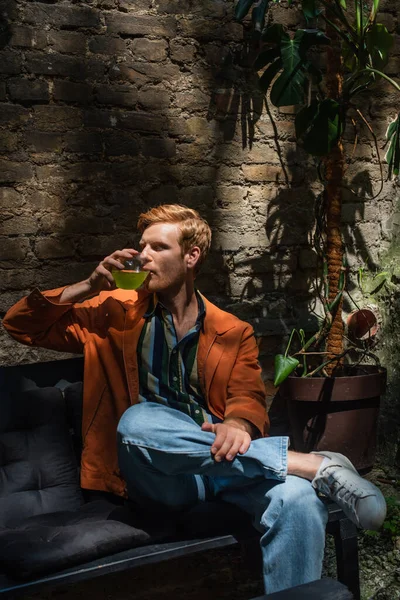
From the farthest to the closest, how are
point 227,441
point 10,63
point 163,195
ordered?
point 163,195 < point 10,63 < point 227,441

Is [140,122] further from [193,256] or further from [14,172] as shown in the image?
[193,256]

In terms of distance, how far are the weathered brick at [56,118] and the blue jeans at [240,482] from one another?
1497mm

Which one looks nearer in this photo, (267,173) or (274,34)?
(274,34)

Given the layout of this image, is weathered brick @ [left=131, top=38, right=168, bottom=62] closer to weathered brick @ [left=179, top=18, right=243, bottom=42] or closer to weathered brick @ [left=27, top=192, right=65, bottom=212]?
weathered brick @ [left=179, top=18, right=243, bottom=42]

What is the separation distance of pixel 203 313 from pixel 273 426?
130 centimetres

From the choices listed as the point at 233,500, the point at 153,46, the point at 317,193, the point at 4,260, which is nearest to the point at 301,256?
the point at 317,193

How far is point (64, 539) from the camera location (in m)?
1.99

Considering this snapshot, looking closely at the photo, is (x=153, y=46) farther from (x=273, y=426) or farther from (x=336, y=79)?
(x=273, y=426)

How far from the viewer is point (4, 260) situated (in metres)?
3.11

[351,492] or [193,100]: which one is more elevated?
[193,100]

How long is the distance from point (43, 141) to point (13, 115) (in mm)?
165

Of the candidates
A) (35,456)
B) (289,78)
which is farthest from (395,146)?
(35,456)

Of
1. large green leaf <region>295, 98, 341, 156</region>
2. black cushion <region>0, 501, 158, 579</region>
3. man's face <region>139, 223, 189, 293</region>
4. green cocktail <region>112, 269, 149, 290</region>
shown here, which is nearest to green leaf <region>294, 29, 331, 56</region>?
→ large green leaf <region>295, 98, 341, 156</region>

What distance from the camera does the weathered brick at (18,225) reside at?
10.2ft
